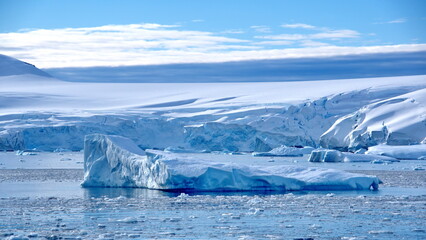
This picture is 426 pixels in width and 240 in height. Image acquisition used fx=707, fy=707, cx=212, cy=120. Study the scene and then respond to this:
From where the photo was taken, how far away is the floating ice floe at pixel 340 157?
23.2m

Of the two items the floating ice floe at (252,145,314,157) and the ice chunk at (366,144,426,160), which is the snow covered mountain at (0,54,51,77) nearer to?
the floating ice floe at (252,145,314,157)

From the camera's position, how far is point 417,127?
27.9 meters

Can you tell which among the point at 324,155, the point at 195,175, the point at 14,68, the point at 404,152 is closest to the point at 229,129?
the point at 324,155

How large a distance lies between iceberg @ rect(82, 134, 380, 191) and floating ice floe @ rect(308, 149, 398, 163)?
952cm

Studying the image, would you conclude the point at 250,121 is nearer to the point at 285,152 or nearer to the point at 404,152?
the point at 285,152

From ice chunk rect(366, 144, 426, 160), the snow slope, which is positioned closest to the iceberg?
ice chunk rect(366, 144, 426, 160)

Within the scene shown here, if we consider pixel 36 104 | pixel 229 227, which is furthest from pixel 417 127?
pixel 36 104

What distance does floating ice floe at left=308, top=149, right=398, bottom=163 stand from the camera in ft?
76.0

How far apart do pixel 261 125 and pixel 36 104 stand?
1688cm

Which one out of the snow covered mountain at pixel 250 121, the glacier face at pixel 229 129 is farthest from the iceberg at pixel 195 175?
the glacier face at pixel 229 129

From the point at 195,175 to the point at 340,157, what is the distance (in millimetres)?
12374

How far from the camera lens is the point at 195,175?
12617mm

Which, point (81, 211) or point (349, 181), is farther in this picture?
point (349, 181)

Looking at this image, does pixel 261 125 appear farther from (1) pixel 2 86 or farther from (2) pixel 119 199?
(1) pixel 2 86
